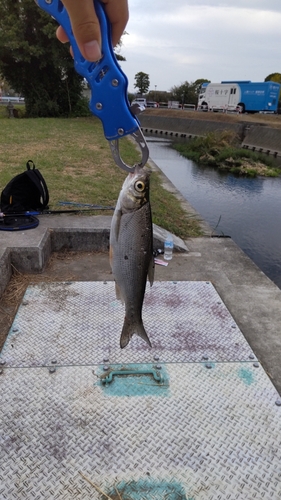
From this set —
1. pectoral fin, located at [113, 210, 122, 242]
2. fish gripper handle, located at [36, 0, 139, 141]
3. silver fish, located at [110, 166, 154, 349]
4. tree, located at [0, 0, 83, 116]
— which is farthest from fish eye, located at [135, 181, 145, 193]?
tree, located at [0, 0, 83, 116]

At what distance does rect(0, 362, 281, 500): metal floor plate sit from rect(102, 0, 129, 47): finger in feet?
7.25

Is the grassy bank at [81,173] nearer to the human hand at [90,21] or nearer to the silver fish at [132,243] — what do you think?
the silver fish at [132,243]

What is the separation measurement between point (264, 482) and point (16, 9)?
28960mm

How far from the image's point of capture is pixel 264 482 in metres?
2.07

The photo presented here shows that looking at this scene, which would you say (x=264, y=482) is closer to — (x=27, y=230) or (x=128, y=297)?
(x=128, y=297)

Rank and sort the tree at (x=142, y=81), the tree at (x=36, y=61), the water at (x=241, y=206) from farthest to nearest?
the tree at (x=142, y=81), the tree at (x=36, y=61), the water at (x=241, y=206)

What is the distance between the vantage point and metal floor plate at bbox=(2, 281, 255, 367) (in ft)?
9.74

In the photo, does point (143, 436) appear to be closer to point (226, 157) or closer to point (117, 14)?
point (117, 14)

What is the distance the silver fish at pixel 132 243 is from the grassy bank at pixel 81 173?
360cm

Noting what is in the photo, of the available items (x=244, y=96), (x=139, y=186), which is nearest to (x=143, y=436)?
(x=139, y=186)

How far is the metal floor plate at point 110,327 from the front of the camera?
2969 mm

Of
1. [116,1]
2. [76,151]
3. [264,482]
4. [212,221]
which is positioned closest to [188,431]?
[264,482]

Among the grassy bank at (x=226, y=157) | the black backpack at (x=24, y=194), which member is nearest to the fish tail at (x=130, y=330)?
the black backpack at (x=24, y=194)

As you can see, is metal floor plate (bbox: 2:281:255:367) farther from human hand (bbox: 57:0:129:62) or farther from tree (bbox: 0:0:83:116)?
tree (bbox: 0:0:83:116)
